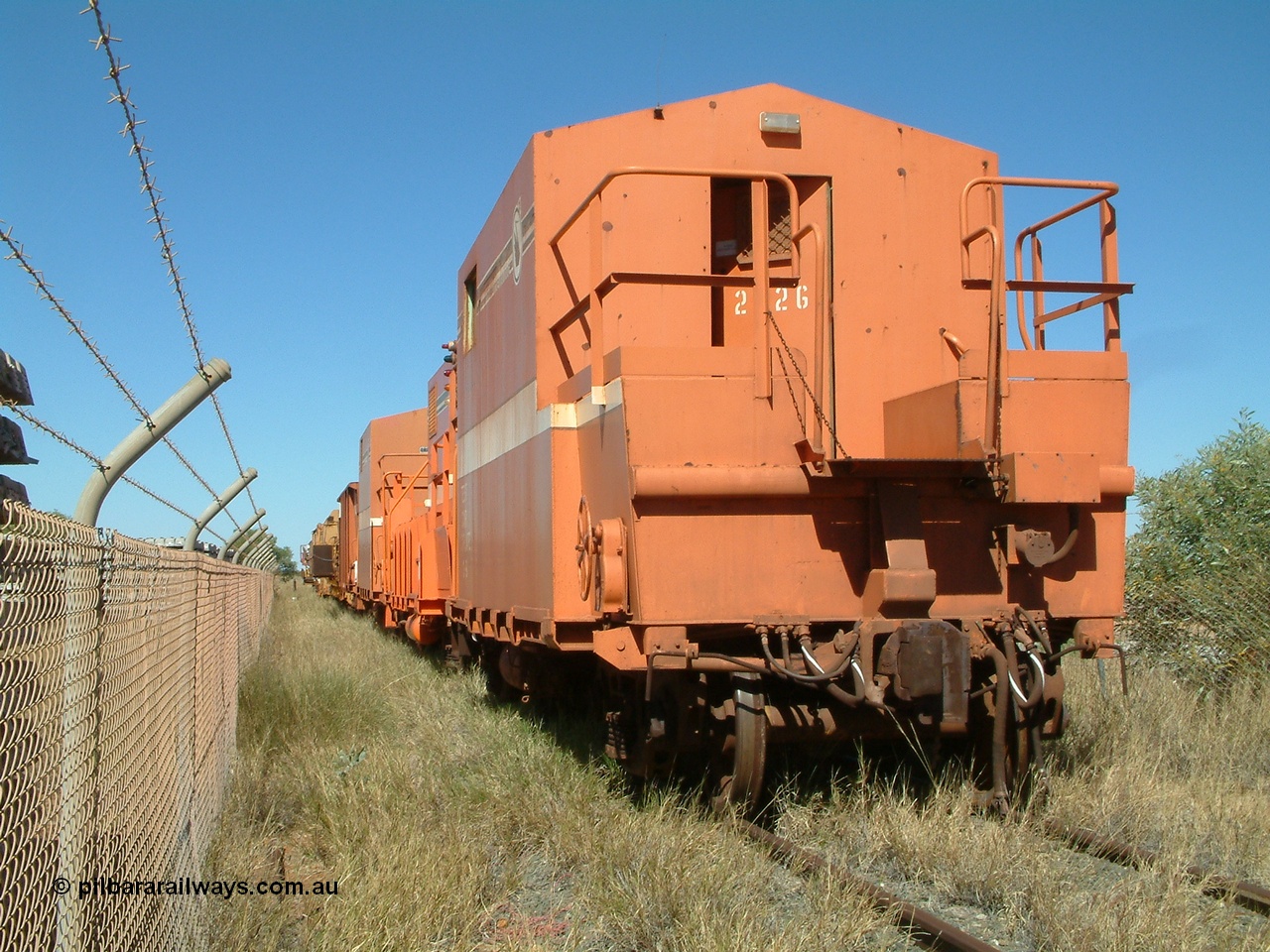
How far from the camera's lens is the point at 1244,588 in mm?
9484

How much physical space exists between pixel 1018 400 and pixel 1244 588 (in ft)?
16.2

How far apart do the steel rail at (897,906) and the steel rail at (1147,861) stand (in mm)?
1027

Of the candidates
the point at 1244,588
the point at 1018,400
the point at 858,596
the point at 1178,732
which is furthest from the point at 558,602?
the point at 1244,588

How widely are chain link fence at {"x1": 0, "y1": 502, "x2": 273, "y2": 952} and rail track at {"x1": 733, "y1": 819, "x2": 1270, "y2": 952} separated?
8.23 ft

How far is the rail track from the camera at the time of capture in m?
4.27

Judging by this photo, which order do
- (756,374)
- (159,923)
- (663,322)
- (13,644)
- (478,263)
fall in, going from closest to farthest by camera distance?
(13,644)
(159,923)
(756,374)
(663,322)
(478,263)

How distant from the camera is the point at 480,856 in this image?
5.46 meters

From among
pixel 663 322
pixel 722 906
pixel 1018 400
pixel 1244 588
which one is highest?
pixel 663 322

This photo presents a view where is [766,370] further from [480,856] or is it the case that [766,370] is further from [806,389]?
[480,856]

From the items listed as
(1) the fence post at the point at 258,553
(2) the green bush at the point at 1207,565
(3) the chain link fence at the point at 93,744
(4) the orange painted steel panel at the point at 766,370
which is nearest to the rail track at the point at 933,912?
(4) the orange painted steel panel at the point at 766,370

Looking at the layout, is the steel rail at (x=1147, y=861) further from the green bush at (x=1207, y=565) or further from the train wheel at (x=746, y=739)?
the green bush at (x=1207, y=565)

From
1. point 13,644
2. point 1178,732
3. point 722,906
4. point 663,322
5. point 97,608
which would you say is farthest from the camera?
point 1178,732

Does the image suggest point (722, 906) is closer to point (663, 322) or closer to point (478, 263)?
point (663, 322)

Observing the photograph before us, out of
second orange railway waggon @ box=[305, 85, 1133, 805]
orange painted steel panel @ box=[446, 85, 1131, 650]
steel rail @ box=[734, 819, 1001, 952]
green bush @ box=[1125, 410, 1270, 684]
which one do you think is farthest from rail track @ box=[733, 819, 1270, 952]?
green bush @ box=[1125, 410, 1270, 684]
